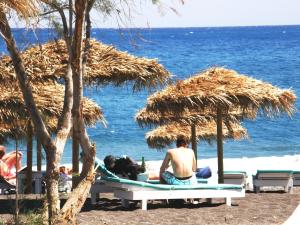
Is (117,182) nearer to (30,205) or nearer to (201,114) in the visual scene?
(30,205)

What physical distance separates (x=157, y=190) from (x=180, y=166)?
0.43 metres

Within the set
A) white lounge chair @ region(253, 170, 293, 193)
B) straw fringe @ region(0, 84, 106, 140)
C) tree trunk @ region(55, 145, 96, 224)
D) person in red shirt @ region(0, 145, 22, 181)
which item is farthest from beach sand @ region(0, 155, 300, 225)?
person in red shirt @ region(0, 145, 22, 181)

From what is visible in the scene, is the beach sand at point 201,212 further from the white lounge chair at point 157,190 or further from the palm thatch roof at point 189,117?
the palm thatch roof at point 189,117

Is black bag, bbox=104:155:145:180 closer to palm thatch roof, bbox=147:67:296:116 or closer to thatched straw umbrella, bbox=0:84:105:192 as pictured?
thatched straw umbrella, bbox=0:84:105:192

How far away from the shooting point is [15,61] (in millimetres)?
6926

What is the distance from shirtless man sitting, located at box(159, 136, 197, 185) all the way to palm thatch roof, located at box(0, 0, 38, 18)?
499 centimetres

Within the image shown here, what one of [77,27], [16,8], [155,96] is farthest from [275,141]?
[16,8]

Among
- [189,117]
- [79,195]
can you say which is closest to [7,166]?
[189,117]

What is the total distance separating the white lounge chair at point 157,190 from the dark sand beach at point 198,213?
16 cm

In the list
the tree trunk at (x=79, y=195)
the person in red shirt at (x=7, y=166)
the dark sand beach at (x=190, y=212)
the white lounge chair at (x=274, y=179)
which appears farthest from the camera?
the person in red shirt at (x=7, y=166)

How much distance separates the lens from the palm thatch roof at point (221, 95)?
10891 mm

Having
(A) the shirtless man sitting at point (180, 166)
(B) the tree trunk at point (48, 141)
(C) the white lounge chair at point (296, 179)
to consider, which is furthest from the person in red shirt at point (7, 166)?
(B) the tree trunk at point (48, 141)

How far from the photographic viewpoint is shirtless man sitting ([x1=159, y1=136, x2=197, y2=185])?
32.3 feet

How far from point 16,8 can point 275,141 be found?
1181 inches
